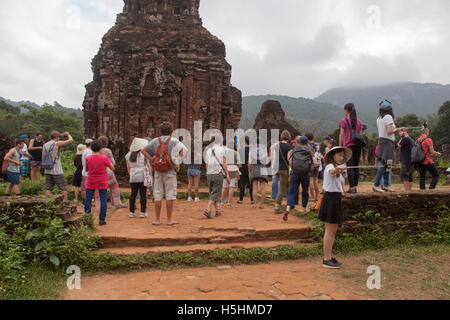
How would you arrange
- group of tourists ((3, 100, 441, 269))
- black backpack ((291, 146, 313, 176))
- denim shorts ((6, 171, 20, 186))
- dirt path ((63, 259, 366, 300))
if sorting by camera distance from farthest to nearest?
denim shorts ((6, 171, 20, 186)) → black backpack ((291, 146, 313, 176)) → group of tourists ((3, 100, 441, 269)) → dirt path ((63, 259, 366, 300))

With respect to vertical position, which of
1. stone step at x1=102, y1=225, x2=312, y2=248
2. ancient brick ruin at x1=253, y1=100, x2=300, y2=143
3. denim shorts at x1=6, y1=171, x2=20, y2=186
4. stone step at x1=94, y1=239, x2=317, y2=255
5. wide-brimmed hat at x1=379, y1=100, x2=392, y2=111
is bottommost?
stone step at x1=94, y1=239, x2=317, y2=255

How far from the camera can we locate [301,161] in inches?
255

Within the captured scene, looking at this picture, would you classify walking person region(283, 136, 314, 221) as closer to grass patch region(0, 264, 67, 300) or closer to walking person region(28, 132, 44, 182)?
grass patch region(0, 264, 67, 300)

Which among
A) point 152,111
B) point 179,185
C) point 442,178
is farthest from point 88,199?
point 442,178

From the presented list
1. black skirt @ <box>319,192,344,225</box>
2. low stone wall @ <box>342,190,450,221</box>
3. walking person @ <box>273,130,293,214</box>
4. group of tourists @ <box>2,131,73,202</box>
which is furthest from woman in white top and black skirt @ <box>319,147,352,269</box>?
group of tourists @ <box>2,131,73,202</box>

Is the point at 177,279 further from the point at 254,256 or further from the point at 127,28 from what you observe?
the point at 127,28

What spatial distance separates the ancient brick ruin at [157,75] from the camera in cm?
1351

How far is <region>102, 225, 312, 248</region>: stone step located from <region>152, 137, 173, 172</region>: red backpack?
1.25 m

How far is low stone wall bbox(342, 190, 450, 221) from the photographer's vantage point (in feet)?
18.7

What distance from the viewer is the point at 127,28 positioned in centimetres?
1469

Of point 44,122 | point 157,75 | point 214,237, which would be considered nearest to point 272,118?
point 157,75

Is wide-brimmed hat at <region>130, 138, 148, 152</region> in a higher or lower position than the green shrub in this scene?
higher
